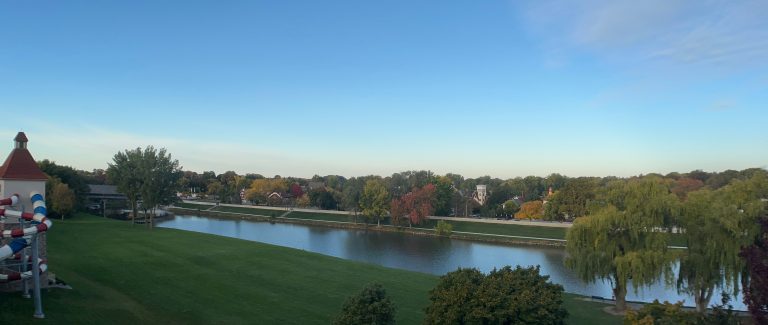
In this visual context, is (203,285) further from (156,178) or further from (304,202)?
(304,202)

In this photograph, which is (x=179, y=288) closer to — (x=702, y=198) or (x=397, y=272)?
(x=397, y=272)

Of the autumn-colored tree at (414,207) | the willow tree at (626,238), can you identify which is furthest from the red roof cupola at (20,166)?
the autumn-colored tree at (414,207)

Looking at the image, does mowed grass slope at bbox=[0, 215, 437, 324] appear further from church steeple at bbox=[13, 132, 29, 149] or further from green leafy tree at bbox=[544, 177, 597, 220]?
green leafy tree at bbox=[544, 177, 597, 220]

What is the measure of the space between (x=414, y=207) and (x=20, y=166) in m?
44.8

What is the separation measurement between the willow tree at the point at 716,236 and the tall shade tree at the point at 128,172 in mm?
38680

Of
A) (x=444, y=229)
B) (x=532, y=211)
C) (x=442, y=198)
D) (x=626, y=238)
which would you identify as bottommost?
(x=444, y=229)

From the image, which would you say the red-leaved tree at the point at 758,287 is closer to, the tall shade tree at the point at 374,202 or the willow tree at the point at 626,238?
the willow tree at the point at 626,238

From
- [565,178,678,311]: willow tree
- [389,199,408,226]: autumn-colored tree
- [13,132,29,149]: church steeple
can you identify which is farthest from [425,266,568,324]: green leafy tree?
[389,199,408,226]: autumn-colored tree

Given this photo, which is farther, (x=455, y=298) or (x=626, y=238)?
(x=626, y=238)

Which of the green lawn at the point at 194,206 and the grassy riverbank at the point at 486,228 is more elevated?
the green lawn at the point at 194,206

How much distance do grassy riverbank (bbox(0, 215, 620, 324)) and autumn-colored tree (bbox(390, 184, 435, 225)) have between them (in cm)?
2798

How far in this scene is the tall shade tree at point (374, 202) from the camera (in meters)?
60.4

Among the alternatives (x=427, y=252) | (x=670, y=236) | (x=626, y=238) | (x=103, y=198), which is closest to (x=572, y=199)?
(x=427, y=252)

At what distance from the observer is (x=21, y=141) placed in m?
17.9
